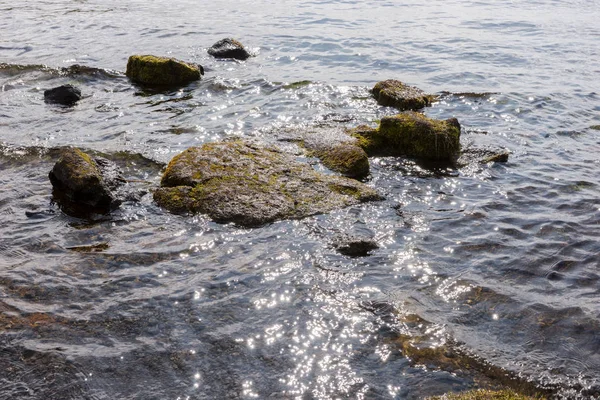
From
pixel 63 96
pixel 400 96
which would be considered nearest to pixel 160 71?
pixel 63 96

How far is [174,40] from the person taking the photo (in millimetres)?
22422

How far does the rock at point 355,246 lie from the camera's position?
26.7 ft

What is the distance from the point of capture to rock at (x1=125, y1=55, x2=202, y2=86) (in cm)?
1667

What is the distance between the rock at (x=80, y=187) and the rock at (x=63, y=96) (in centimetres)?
605

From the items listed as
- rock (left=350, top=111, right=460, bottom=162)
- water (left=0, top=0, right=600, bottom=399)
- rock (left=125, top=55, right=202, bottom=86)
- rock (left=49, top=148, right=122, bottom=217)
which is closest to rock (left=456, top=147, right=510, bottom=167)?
rock (left=350, top=111, right=460, bottom=162)

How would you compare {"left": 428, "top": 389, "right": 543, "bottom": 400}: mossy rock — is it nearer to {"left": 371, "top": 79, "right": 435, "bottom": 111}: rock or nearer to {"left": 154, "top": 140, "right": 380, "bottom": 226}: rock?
{"left": 154, "top": 140, "right": 380, "bottom": 226}: rock

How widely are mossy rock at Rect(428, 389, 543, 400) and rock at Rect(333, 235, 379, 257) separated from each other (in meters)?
2.89

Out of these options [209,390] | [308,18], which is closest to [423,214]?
[209,390]

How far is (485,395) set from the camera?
5.39 meters

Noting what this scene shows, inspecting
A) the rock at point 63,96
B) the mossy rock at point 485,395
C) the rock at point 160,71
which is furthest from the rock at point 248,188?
the rock at point 160,71

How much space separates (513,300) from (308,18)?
2318cm

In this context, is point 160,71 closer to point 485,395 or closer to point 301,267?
point 301,267

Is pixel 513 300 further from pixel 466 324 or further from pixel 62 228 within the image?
pixel 62 228

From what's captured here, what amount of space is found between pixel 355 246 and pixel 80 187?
4788 mm
